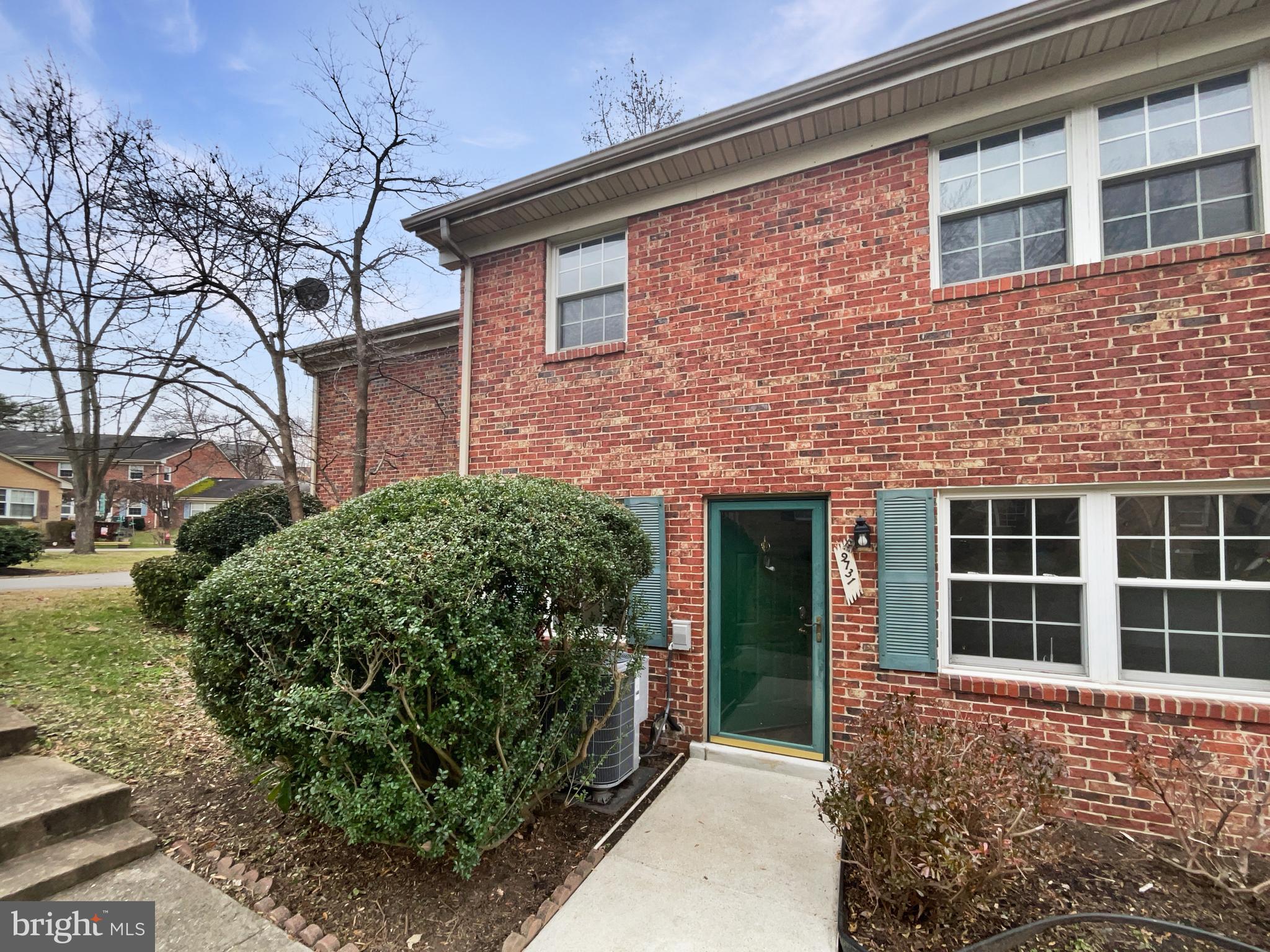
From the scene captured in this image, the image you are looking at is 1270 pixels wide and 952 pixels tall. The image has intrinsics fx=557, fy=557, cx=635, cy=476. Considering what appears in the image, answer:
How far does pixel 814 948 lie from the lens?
257cm

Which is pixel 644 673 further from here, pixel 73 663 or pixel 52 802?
pixel 73 663

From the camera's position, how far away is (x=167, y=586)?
6.87 metres

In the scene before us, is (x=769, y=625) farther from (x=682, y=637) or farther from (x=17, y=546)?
(x=17, y=546)

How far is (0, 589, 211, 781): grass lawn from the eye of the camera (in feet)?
12.8

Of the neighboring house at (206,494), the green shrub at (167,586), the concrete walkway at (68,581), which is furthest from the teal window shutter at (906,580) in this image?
the neighboring house at (206,494)

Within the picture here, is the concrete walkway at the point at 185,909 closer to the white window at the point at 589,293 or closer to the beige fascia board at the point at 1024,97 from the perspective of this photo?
the white window at the point at 589,293

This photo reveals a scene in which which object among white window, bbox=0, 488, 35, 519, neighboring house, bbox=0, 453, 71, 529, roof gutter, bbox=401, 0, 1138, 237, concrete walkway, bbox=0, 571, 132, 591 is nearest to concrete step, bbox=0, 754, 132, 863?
roof gutter, bbox=401, 0, 1138, 237

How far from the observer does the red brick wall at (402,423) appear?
7.88 metres

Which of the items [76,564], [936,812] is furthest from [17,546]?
[936,812]

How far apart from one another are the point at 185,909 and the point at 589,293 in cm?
522

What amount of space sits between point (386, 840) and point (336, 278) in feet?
24.7

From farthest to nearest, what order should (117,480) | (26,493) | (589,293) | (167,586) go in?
(117,480) < (26,493) < (167,586) < (589,293)

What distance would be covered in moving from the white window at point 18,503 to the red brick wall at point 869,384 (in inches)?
1453

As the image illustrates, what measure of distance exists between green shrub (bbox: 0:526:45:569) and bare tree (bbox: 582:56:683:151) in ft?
50.3
